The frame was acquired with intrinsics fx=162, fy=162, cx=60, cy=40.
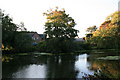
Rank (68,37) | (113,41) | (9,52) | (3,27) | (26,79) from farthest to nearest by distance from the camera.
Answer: (68,37) < (9,52) < (3,27) < (113,41) < (26,79)

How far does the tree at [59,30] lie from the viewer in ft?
139

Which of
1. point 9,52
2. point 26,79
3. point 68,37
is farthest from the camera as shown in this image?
point 68,37

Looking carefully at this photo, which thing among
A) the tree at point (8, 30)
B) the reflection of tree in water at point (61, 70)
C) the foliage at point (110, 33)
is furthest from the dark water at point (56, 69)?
the tree at point (8, 30)

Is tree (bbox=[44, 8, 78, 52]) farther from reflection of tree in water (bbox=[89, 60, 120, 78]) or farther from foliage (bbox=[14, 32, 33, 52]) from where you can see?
reflection of tree in water (bbox=[89, 60, 120, 78])

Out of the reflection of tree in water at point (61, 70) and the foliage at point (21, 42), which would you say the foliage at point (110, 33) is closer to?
the reflection of tree in water at point (61, 70)

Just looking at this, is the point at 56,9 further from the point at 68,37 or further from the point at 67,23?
the point at 68,37

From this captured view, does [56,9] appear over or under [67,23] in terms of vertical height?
over

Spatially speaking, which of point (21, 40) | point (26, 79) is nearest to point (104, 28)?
point (26, 79)

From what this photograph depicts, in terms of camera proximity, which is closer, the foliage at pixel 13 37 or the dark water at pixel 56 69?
the dark water at pixel 56 69

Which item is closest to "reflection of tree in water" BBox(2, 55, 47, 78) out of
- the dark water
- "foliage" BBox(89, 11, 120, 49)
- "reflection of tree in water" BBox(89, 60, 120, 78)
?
the dark water

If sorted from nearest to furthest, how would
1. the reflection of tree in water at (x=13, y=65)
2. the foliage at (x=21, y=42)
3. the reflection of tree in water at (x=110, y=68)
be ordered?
the reflection of tree in water at (x=110, y=68), the reflection of tree in water at (x=13, y=65), the foliage at (x=21, y=42)

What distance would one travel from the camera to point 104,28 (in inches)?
754

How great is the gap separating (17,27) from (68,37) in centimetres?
1415

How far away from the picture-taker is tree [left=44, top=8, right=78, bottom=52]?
42.2 m
